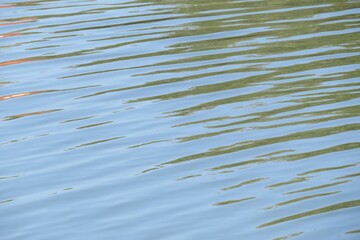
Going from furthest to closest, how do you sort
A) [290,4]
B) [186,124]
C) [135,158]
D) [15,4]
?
[15,4], [290,4], [186,124], [135,158]

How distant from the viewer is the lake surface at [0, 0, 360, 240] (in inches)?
252

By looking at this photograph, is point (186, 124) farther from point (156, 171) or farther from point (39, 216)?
point (39, 216)

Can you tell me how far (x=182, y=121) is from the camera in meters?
8.12

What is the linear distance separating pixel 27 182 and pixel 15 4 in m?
5.66

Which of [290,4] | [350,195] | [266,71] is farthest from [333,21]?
[350,195]

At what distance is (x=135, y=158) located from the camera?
7410 millimetres

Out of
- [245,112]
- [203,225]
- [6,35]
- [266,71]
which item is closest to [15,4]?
[6,35]

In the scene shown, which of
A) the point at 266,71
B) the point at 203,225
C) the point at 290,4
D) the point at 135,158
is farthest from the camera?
the point at 290,4

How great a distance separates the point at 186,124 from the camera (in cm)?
804

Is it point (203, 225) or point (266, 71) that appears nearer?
point (203, 225)

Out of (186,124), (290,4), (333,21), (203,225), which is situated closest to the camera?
(203,225)

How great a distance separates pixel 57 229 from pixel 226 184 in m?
1.09

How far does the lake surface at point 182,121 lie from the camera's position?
21.0 ft

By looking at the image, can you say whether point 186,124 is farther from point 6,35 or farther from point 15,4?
point 15,4
